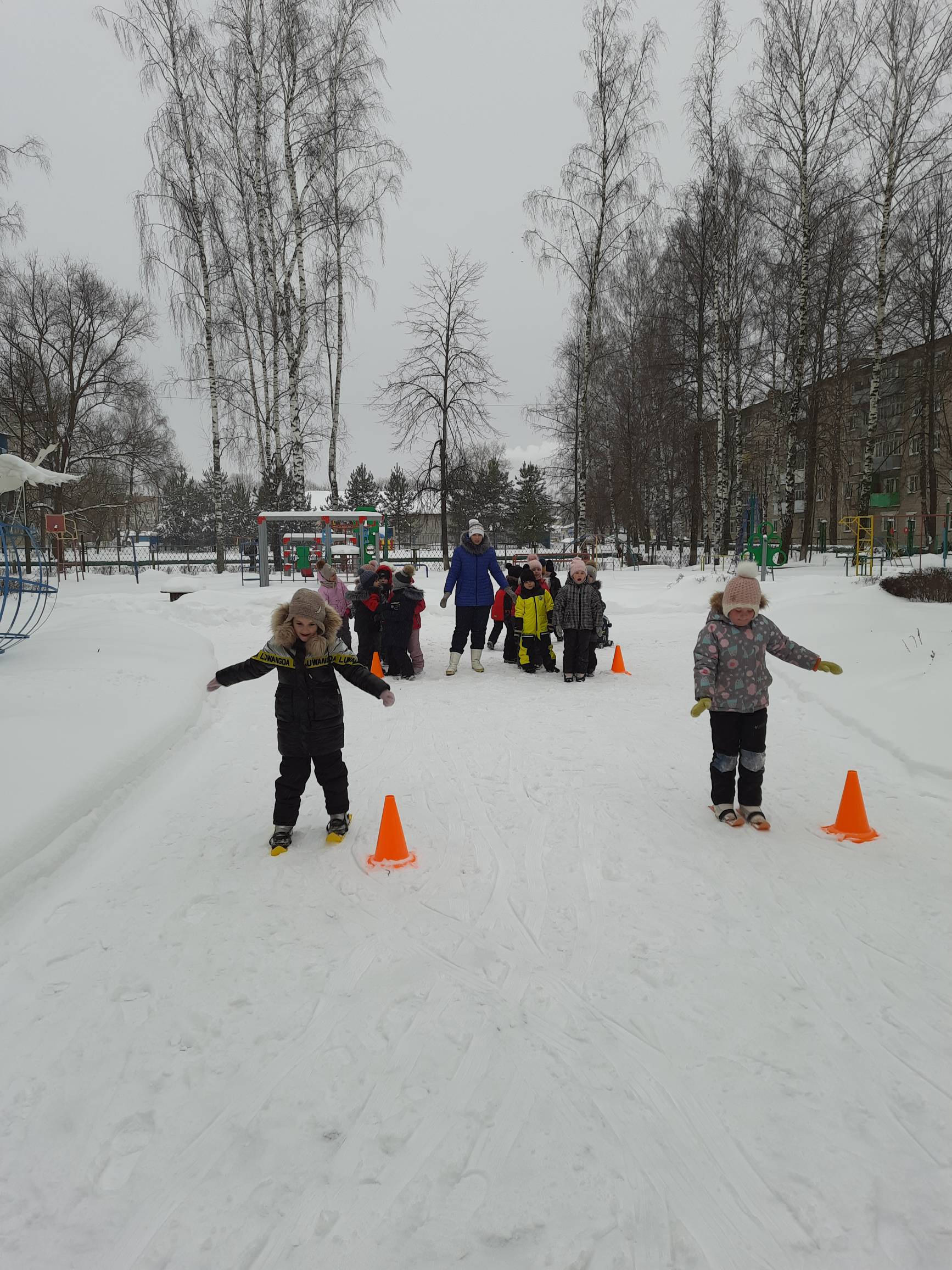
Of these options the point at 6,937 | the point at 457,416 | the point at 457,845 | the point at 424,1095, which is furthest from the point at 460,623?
the point at 457,416

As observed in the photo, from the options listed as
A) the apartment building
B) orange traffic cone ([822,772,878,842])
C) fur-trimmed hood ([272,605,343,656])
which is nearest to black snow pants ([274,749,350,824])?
fur-trimmed hood ([272,605,343,656])

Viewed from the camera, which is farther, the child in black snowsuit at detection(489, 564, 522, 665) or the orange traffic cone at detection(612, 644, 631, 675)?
the child in black snowsuit at detection(489, 564, 522, 665)

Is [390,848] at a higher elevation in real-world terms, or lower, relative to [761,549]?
lower

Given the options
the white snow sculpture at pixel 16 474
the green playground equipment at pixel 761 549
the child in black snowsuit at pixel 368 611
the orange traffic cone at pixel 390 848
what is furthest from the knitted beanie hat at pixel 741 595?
the green playground equipment at pixel 761 549

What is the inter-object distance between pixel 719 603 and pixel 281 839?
3.07 m

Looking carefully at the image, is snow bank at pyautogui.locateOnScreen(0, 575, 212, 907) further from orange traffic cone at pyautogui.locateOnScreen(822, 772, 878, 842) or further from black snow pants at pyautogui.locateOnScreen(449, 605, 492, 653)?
orange traffic cone at pyautogui.locateOnScreen(822, 772, 878, 842)

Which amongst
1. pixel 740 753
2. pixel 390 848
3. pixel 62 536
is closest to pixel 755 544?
pixel 740 753

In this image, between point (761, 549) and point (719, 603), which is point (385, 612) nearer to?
point (719, 603)

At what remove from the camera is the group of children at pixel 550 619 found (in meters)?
9.38

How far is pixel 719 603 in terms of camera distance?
465 centimetres

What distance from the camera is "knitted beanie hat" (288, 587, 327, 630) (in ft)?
13.9

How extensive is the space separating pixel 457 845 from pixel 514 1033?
169cm

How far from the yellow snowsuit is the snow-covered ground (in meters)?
4.33

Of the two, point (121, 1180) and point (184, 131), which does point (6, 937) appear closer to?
point (121, 1180)
